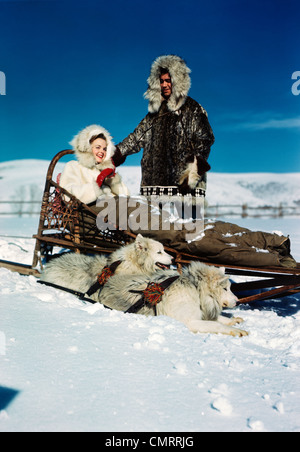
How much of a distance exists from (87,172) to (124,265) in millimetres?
1652

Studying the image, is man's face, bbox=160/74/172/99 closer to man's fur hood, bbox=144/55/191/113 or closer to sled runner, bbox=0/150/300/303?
man's fur hood, bbox=144/55/191/113

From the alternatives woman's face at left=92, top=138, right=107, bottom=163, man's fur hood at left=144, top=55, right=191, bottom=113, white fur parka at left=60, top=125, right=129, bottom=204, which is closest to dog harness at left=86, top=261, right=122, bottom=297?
white fur parka at left=60, top=125, right=129, bottom=204

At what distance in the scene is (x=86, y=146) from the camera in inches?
184

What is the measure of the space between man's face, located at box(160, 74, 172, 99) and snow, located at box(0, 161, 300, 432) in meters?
3.31

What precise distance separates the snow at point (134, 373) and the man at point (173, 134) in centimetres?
232

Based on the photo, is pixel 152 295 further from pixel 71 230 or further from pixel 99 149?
pixel 99 149

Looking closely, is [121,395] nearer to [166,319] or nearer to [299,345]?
[166,319]

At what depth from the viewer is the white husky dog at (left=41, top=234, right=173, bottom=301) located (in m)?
3.56

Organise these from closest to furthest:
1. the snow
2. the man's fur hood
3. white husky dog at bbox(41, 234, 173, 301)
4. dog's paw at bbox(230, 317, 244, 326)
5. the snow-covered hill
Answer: the snow, dog's paw at bbox(230, 317, 244, 326), white husky dog at bbox(41, 234, 173, 301), the man's fur hood, the snow-covered hill

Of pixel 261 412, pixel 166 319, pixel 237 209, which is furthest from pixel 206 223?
pixel 237 209

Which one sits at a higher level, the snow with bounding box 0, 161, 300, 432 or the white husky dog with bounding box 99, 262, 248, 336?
the white husky dog with bounding box 99, 262, 248, 336

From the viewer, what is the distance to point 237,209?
20703 millimetres

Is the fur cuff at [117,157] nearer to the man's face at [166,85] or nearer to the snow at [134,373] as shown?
the man's face at [166,85]

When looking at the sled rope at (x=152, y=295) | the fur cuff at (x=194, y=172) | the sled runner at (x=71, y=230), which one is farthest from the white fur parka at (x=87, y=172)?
the sled rope at (x=152, y=295)
